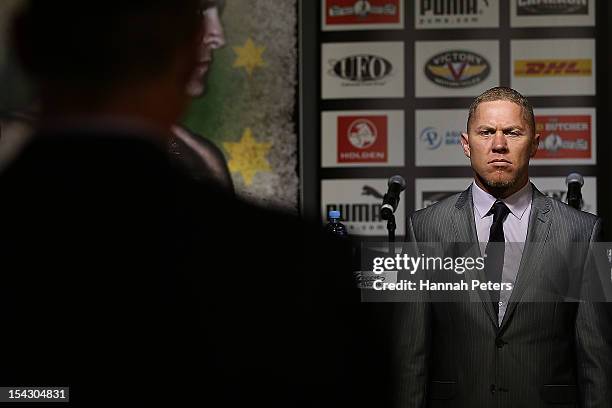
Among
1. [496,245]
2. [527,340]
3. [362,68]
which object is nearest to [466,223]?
[496,245]

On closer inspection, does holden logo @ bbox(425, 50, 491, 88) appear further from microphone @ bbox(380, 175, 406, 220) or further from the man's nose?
the man's nose

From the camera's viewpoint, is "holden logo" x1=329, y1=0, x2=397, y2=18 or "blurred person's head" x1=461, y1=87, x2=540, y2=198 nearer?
"blurred person's head" x1=461, y1=87, x2=540, y2=198

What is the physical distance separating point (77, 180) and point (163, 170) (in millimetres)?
53

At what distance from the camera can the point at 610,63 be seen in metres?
4.09

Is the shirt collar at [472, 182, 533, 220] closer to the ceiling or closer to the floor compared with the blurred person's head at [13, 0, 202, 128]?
closer to the floor

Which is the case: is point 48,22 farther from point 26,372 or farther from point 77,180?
point 26,372

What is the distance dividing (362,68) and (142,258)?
148 inches

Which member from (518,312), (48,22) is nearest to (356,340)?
(48,22)

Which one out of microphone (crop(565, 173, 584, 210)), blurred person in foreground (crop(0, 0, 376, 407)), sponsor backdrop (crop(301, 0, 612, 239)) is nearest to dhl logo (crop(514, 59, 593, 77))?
sponsor backdrop (crop(301, 0, 612, 239))

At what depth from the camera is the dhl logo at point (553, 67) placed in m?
4.13

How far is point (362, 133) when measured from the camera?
4.25 meters

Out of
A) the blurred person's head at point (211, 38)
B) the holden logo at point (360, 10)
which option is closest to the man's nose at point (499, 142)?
the holden logo at point (360, 10)

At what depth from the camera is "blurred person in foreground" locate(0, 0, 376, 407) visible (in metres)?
0.52

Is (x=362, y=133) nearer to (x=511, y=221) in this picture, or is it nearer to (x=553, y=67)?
(x=553, y=67)
